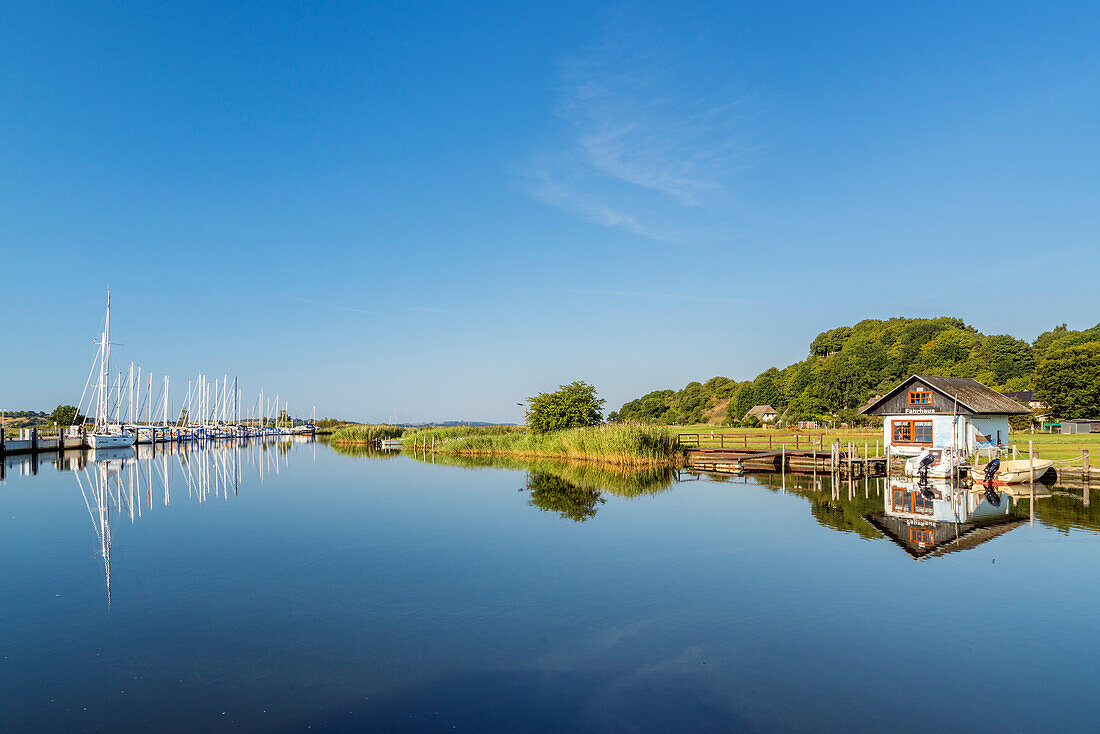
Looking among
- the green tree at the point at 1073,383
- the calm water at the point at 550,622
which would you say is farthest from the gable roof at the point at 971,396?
the green tree at the point at 1073,383

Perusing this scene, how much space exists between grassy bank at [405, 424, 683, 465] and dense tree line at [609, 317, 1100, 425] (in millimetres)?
54231

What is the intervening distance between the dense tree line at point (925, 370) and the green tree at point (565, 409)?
50218 millimetres

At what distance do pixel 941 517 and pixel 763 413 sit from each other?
107167 mm

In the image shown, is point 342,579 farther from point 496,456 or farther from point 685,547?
point 496,456

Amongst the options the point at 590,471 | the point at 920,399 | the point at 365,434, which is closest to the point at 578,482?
the point at 590,471

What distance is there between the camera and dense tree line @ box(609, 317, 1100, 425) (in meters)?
71.1

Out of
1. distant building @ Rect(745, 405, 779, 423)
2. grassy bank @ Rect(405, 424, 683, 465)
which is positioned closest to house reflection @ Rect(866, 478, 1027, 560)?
grassy bank @ Rect(405, 424, 683, 465)

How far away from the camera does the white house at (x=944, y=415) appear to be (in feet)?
119

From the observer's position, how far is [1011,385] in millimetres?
98625

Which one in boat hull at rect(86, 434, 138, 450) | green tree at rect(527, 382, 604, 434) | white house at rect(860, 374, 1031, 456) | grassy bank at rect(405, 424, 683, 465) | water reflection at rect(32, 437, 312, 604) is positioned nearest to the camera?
water reflection at rect(32, 437, 312, 604)

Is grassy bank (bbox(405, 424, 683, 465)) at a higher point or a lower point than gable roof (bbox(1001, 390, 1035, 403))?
lower

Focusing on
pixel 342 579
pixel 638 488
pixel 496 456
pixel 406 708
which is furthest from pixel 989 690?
pixel 496 456

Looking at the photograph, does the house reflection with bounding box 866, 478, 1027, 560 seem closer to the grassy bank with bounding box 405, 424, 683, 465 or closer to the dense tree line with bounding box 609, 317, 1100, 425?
the grassy bank with bounding box 405, 424, 683, 465

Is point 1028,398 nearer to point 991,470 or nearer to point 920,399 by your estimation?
point 920,399
